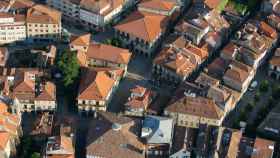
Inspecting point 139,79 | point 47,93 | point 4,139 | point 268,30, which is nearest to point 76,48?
point 139,79

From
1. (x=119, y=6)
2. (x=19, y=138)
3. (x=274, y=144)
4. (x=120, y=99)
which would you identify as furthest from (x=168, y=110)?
(x=119, y=6)

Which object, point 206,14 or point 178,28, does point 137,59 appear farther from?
point 206,14

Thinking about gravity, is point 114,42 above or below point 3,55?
above

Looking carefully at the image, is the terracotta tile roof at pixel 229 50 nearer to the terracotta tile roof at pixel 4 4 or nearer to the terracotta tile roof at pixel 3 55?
the terracotta tile roof at pixel 3 55

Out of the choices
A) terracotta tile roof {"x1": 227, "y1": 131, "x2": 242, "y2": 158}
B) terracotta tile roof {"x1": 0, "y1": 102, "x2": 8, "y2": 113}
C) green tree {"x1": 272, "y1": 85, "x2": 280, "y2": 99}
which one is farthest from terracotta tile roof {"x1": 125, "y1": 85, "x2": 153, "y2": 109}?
green tree {"x1": 272, "y1": 85, "x2": 280, "y2": 99}

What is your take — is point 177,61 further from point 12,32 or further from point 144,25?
point 12,32


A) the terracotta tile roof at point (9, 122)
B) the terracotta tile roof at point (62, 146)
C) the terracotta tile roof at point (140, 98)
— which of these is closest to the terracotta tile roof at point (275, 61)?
the terracotta tile roof at point (140, 98)

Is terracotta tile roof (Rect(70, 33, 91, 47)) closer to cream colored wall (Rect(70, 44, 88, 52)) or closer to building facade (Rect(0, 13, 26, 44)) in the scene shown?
cream colored wall (Rect(70, 44, 88, 52))

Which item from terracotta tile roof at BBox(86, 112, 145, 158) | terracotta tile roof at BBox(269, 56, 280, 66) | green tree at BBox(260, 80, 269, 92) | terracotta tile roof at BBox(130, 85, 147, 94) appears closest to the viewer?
terracotta tile roof at BBox(86, 112, 145, 158)
